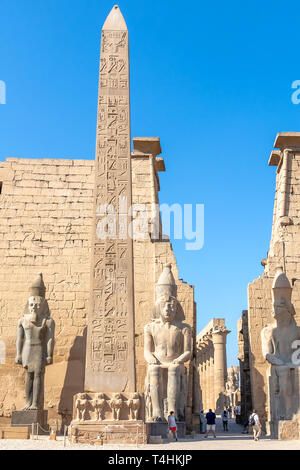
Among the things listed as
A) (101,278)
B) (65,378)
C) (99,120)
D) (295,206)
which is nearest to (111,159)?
(99,120)

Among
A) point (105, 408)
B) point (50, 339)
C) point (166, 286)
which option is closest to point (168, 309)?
point (166, 286)

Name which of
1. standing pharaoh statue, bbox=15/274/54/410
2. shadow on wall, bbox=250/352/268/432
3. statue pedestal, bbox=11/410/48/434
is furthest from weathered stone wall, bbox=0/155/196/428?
statue pedestal, bbox=11/410/48/434

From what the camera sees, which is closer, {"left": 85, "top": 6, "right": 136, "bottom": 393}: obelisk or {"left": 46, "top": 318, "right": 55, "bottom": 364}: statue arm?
{"left": 85, "top": 6, "right": 136, "bottom": 393}: obelisk

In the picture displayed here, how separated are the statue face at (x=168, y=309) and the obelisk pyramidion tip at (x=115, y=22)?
378cm

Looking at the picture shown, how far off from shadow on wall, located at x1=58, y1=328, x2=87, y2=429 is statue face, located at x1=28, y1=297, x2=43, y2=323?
186cm

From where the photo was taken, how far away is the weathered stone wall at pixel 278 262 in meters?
11.1

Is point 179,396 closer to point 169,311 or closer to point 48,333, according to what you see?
point 169,311

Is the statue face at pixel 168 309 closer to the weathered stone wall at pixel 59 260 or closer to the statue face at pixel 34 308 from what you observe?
the statue face at pixel 34 308

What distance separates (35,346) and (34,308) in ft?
1.85

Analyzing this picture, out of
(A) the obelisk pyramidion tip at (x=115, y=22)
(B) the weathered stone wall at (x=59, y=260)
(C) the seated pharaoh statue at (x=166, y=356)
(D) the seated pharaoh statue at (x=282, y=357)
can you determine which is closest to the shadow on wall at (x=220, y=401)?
(B) the weathered stone wall at (x=59, y=260)

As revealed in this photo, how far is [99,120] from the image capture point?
794 centimetres

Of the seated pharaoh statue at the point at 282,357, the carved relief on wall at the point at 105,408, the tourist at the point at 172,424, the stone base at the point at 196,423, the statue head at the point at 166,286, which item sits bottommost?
the stone base at the point at 196,423

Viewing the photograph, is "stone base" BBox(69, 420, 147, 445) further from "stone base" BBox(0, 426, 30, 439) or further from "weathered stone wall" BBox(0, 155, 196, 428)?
"weathered stone wall" BBox(0, 155, 196, 428)

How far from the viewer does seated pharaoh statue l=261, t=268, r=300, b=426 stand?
9016 mm
